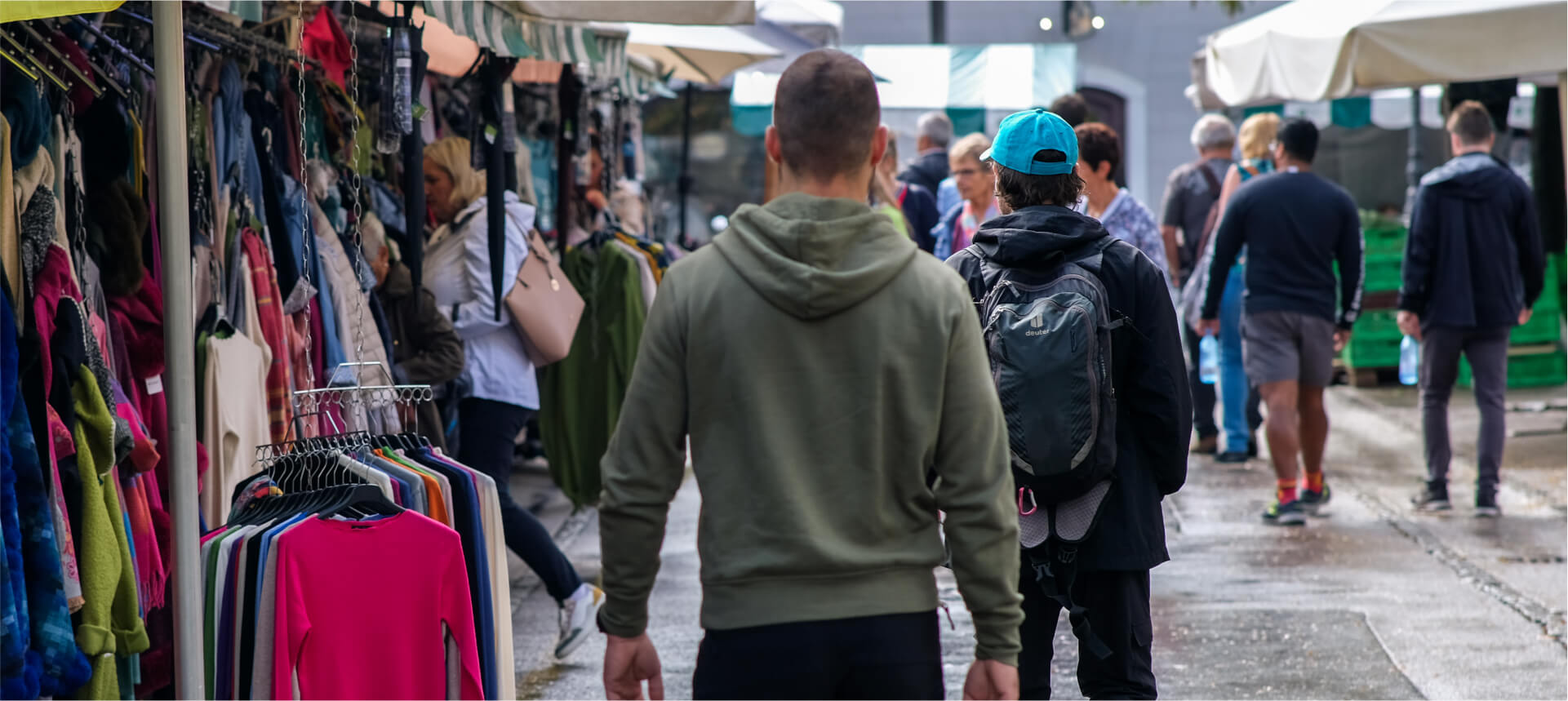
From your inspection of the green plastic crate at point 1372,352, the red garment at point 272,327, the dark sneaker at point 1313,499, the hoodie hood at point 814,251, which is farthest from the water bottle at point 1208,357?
the hoodie hood at point 814,251

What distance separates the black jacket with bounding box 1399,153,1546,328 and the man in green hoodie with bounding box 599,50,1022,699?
6286mm

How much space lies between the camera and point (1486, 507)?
852 cm

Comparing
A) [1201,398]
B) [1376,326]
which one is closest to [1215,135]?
[1201,398]

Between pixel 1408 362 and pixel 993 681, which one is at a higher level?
pixel 993 681

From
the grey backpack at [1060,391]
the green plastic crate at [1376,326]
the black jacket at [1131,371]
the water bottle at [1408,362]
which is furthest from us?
the green plastic crate at [1376,326]

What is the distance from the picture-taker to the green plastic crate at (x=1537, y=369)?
13836 millimetres

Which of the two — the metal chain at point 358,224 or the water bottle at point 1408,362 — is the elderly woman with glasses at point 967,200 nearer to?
the water bottle at point 1408,362

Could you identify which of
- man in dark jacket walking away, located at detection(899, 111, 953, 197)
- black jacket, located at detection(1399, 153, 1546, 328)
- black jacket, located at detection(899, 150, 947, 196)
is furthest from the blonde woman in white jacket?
black jacket, located at detection(1399, 153, 1546, 328)

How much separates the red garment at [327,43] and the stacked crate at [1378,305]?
33.6 feet

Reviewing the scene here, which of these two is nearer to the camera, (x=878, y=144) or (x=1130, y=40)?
(x=878, y=144)

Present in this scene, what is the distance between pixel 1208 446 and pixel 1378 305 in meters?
4.28

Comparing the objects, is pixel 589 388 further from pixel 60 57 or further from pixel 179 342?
pixel 179 342

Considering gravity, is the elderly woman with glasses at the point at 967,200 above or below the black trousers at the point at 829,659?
above

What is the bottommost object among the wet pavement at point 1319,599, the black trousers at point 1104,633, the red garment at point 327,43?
the wet pavement at point 1319,599
